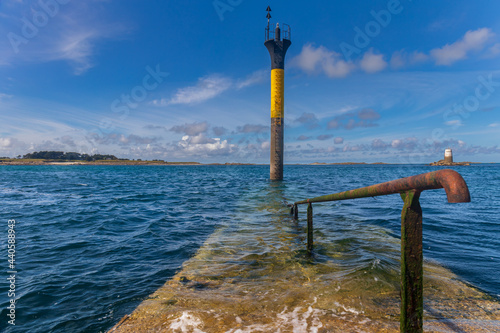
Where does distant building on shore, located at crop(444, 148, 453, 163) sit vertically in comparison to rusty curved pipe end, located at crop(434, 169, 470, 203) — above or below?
above

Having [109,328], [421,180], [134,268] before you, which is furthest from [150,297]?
[421,180]

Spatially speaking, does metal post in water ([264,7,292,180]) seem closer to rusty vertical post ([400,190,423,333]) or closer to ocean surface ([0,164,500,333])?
ocean surface ([0,164,500,333])

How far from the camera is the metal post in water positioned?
2684 centimetres

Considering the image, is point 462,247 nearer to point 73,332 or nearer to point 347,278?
point 347,278

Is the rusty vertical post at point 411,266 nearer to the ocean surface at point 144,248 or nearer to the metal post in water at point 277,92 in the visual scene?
the ocean surface at point 144,248

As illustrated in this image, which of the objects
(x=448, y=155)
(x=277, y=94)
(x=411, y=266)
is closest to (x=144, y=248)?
(x=411, y=266)

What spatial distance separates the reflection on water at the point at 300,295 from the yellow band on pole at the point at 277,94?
21.5 m

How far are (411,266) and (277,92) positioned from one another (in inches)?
1043

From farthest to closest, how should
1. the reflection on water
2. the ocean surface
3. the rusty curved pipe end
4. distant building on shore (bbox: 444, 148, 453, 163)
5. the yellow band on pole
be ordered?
distant building on shore (bbox: 444, 148, 453, 163) → the yellow band on pole → the ocean surface → the reflection on water → the rusty curved pipe end

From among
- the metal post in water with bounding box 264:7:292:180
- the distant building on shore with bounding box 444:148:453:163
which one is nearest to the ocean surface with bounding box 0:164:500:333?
the metal post in water with bounding box 264:7:292:180

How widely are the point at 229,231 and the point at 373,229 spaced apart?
199 inches

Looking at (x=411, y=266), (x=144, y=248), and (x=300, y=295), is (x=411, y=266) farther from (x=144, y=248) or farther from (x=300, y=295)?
(x=144, y=248)

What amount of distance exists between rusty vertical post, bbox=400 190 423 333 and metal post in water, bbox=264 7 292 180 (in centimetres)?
2533

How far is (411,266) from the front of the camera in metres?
1.88
